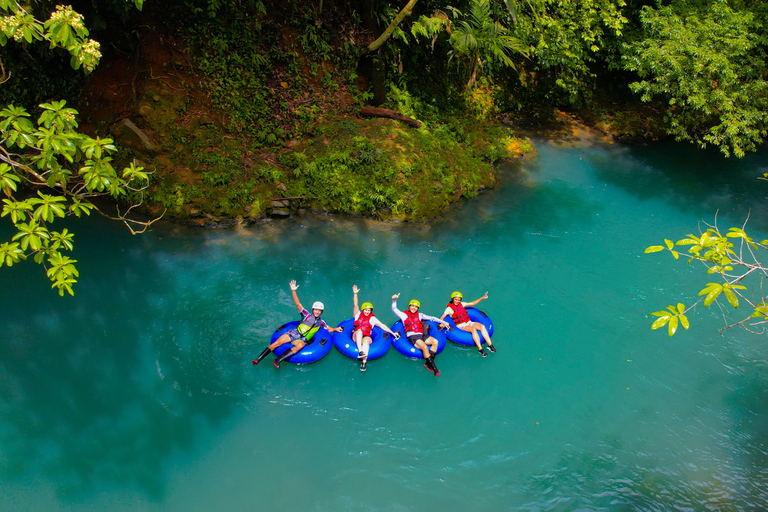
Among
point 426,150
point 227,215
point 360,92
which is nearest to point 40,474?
point 227,215

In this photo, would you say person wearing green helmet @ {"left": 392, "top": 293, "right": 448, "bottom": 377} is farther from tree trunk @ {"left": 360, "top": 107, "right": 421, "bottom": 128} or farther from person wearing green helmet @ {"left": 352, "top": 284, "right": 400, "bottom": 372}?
tree trunk @ {"left": 360, "top": 107, "right": 421, "bottom": 128}

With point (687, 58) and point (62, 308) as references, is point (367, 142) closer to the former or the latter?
point (62, 308)

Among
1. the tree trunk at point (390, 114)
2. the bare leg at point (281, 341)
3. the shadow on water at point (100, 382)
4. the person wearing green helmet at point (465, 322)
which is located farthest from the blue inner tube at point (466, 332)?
the tree trunk at point (390, 114)

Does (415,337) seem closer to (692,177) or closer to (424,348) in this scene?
(424,348)

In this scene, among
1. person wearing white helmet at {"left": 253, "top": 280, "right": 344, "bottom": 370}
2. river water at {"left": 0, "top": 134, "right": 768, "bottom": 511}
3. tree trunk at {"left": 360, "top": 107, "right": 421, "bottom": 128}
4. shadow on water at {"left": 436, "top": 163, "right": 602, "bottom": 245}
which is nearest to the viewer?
river water at {"left": 0, "top": 134, "right": 768, "bottom": 511}

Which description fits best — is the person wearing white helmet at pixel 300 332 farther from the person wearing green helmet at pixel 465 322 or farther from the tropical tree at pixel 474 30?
the tropical tree at pixel 474 30

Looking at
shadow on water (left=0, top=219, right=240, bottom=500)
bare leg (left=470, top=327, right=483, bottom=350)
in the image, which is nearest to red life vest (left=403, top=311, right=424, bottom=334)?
bare leg (left=470, top=327, right=483, bottom=350)
